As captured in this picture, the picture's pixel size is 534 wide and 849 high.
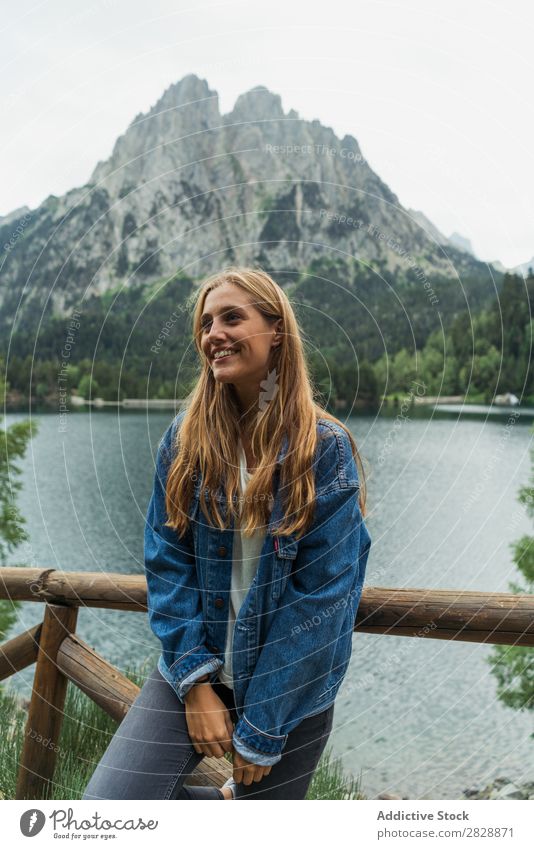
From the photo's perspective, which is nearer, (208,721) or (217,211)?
(208,721)

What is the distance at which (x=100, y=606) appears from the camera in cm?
221

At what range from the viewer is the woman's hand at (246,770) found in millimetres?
1542

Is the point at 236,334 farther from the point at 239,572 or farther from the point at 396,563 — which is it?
the point at 396,563

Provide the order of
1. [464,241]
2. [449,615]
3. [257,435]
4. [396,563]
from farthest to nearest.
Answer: [396,563] < [464,241] < [449,615] < [257,435]

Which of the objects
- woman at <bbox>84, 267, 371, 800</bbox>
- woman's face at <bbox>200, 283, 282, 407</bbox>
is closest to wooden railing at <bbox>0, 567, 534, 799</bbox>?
woman at <bbox>84, 267, 371, 800</bbox>

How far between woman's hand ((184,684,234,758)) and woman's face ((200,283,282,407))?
0.71 meters

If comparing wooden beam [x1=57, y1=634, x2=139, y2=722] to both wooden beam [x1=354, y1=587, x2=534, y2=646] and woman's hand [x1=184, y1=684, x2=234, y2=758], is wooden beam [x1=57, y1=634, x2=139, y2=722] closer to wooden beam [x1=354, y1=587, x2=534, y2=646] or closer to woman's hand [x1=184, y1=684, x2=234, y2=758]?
woman's hand [x1=184, y1=684, x2=234, y2=758]

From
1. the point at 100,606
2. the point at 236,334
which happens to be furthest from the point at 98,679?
the point at 236,334

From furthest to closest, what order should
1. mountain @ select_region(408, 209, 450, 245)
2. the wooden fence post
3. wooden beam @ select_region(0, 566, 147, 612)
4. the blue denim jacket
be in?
mountain @ select_region(408, 209, 450, 245) < the wooden fence post < wooden beam @ select_region(0, 566, 147, 612) < the blue denim jacket

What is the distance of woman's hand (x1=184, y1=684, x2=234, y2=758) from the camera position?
1.55 metres

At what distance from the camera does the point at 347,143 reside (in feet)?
9.91

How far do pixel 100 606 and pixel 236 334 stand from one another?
109cm

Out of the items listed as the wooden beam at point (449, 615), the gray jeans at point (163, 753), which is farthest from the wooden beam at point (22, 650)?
the wooden beam at point (449, 615)
